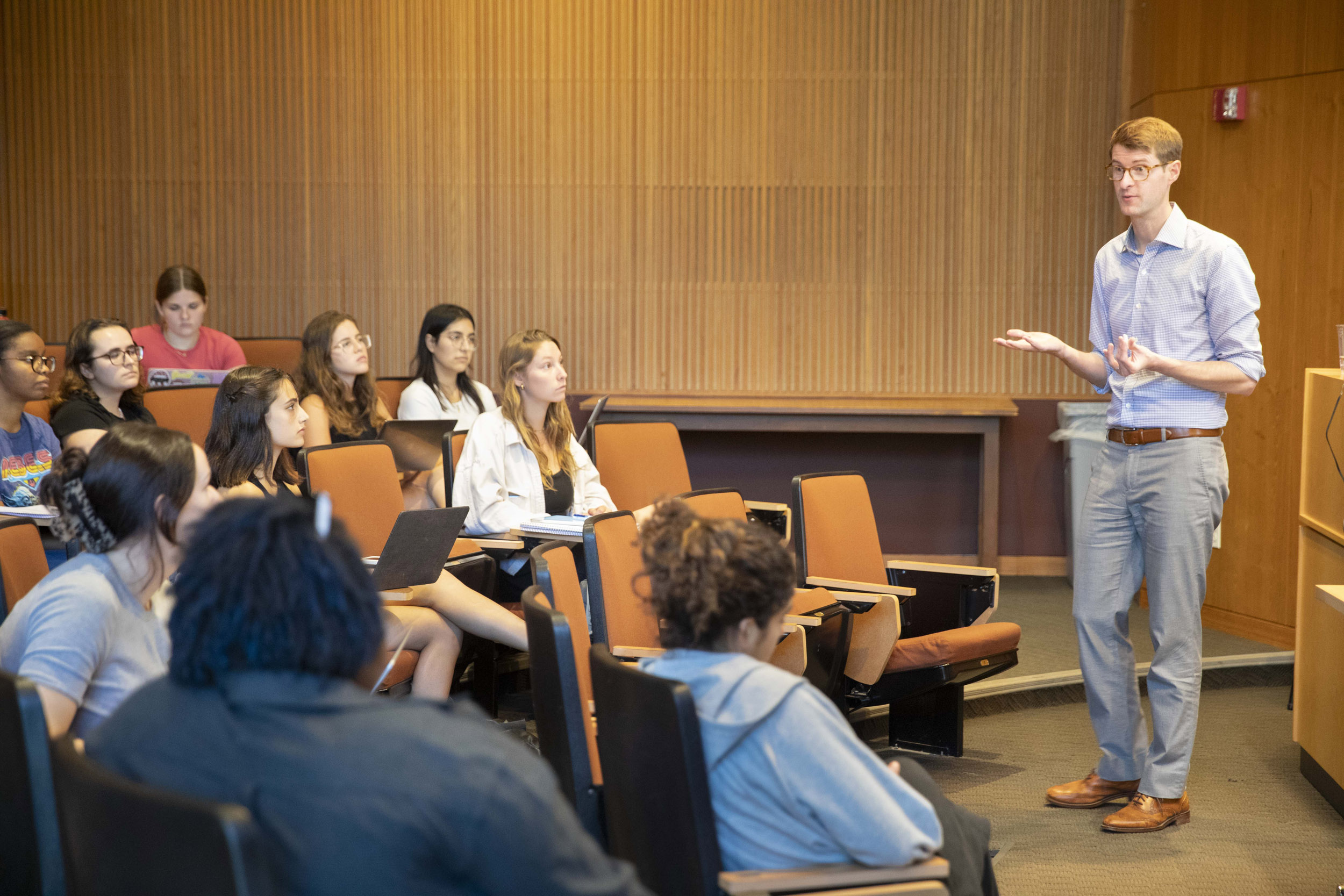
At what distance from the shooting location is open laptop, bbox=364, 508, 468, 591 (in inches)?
109

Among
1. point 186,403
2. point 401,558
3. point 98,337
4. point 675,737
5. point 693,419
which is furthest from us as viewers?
point 693,419

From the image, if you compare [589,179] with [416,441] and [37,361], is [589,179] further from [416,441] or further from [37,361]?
[37,361]

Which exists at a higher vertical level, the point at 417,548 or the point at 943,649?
the point at 417,548

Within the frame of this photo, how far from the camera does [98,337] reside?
389cm

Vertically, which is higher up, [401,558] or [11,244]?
[11,244]

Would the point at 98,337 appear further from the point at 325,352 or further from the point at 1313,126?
the point at 1313,126

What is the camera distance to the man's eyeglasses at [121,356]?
3894 millimetres

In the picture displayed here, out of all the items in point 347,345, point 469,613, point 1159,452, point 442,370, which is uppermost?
point 347,345

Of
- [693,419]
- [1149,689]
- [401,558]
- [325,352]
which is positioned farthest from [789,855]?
[693,419]

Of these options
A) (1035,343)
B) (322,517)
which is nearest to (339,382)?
(1035,343)

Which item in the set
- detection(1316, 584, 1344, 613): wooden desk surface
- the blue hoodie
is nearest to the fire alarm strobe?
detection(1316, 584, 1344, 613): wooden desk surface

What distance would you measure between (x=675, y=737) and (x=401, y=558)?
1473 mm

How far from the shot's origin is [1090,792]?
3105mm

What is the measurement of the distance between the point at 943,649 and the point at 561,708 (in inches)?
64.7
